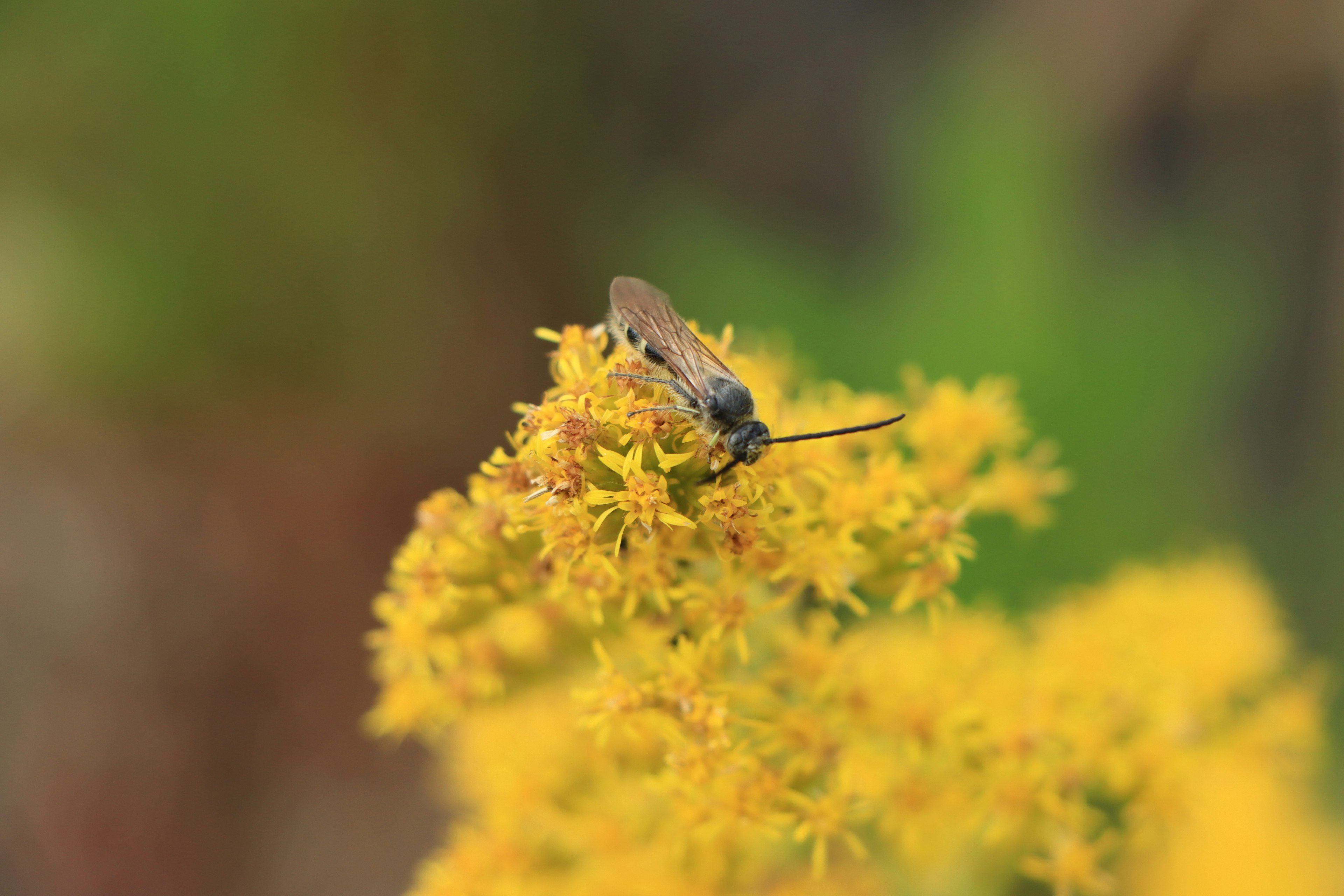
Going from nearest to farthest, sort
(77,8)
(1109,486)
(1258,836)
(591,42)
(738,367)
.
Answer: (738,367) < (1258,836) < (1109,486) < (77,8) < (591,42)

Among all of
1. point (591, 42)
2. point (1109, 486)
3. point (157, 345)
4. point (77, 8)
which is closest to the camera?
point (1109, 486)

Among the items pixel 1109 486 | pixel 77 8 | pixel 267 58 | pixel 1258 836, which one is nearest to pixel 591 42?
pixel 267 58

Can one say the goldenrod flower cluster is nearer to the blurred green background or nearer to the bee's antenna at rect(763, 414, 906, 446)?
the bee's antenna at rect(763, 414, 906, 446)

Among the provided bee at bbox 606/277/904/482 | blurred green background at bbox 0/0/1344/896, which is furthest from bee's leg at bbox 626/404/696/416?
blurred green background at bbox 0/0/1344/896

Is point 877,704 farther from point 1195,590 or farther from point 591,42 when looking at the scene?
point 591,42

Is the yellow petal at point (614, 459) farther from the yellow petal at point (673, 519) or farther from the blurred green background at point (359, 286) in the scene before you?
the blurred green background at point (359, 286)
